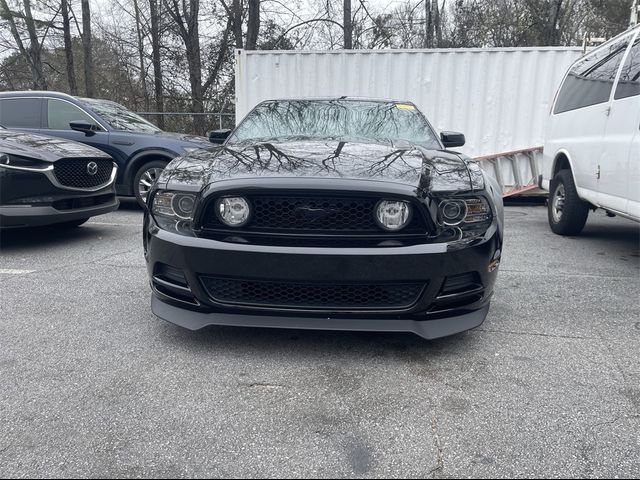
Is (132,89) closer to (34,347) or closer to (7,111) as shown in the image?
(7,111)

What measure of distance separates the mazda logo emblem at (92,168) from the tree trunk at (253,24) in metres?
13.0

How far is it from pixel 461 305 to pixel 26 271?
3624 mm

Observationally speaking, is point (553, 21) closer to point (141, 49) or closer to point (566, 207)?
point (566, 207)

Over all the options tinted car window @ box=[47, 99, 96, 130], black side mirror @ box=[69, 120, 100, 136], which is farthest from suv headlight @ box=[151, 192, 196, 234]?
tinted car window @ box=[47, 99, 96, 130]

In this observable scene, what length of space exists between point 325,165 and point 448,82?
6420 mm

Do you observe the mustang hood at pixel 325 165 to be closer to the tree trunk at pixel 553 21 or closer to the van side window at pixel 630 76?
the van side window at pixel 630 76

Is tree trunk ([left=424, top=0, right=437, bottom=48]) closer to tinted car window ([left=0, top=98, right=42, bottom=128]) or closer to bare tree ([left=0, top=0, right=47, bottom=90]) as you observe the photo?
tinted car window ([left=0, top=98, right=42, bottom=128])

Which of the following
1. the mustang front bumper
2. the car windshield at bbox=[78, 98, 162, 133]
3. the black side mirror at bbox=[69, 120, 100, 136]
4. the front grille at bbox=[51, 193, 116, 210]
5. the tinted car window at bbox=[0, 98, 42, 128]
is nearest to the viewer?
the mustang front bumper

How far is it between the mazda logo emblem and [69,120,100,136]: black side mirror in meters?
2.23

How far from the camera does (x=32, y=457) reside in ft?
5.98

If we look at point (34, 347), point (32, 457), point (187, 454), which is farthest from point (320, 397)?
point (34, 347)

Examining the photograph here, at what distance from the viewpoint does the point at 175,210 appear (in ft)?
8.52

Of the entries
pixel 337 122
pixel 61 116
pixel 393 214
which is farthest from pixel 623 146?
pixel 61 116

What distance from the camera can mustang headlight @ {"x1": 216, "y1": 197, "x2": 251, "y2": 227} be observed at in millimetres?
2477
